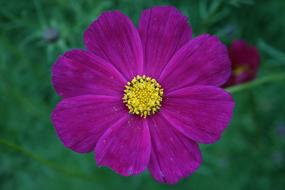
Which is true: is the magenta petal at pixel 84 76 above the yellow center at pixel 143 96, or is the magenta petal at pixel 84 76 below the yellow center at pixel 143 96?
above

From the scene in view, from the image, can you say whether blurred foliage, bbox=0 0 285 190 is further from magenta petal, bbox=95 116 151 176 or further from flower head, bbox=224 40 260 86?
magenta petal, bbox=95 116 151 176

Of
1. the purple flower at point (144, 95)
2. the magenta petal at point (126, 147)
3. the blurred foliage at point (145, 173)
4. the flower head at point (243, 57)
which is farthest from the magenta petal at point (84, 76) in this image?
the blurred foliage at point (145, 173)

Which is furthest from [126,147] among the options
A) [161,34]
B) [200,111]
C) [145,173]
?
[145,173]

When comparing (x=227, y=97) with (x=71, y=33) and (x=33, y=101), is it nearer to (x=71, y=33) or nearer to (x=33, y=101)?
(x=71, y=33)

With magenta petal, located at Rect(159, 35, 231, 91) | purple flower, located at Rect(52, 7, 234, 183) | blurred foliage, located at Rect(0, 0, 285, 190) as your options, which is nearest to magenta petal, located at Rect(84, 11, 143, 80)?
purple flower, located at Rect(52, 7, 234, 183)

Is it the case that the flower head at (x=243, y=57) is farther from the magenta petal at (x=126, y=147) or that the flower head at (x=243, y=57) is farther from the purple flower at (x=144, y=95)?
the magenta petal at (x=126, y=147)

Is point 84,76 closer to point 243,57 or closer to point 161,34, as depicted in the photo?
point 161,34

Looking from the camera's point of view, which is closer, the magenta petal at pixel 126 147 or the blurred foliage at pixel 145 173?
the magenta petal at pixel 126 147
